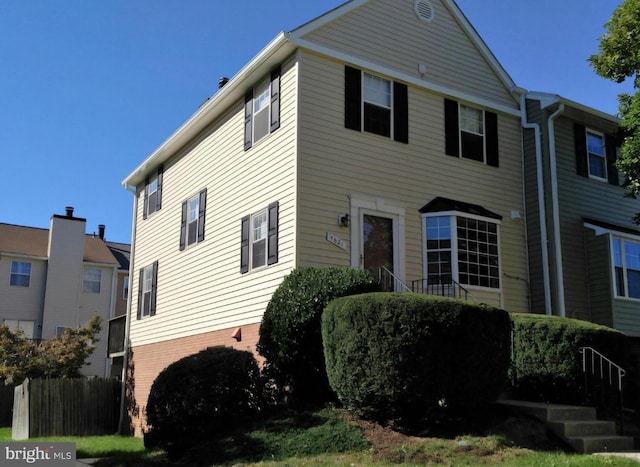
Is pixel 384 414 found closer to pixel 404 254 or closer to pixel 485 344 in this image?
pixel 485 344

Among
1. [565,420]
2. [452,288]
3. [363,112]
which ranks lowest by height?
[565,420]

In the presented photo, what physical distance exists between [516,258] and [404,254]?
3.36m

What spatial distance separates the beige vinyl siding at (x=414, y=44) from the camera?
14594 millimetres

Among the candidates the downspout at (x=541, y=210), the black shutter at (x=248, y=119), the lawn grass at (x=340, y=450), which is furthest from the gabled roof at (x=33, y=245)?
the lawn grass at (x=340, y=450)

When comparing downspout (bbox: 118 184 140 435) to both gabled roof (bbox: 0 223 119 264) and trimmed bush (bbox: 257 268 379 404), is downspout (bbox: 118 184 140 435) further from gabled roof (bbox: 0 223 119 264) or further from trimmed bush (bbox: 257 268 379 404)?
gabled roof (bbox: 0 223 119 264)

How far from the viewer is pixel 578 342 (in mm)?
11172

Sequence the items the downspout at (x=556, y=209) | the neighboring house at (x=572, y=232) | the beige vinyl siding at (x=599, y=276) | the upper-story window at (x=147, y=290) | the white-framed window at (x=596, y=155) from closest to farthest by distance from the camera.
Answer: the downspout at (x=556, y=209), the neighboring house at (x=572, y=232), the beige vinyl siding at (x=599, y=276), the white-framed window at (x=596, y=155), the upper-story window at (x=147, y=290)

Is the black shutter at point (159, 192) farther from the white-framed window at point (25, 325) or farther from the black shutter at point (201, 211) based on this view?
the white-framed window at point (25, 325)

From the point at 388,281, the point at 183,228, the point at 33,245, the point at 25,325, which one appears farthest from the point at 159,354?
the point at 33,245

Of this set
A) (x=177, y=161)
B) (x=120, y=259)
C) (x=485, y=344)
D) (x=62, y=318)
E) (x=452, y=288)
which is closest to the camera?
(x=485, y=344)

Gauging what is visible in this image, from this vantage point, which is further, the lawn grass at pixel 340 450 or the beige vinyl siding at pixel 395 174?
the beige vinyl siding at pixel 395 174

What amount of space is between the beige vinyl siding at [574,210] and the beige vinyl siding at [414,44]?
5.84 ft

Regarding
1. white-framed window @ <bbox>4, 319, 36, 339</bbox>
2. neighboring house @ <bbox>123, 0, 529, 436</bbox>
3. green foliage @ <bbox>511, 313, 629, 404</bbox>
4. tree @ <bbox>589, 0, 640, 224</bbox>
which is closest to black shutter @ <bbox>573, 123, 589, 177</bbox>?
neighboring house @ <bbox>123, 0, 529, 436</bbox>

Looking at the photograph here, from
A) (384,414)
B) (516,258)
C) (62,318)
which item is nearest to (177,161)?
(516,258)
